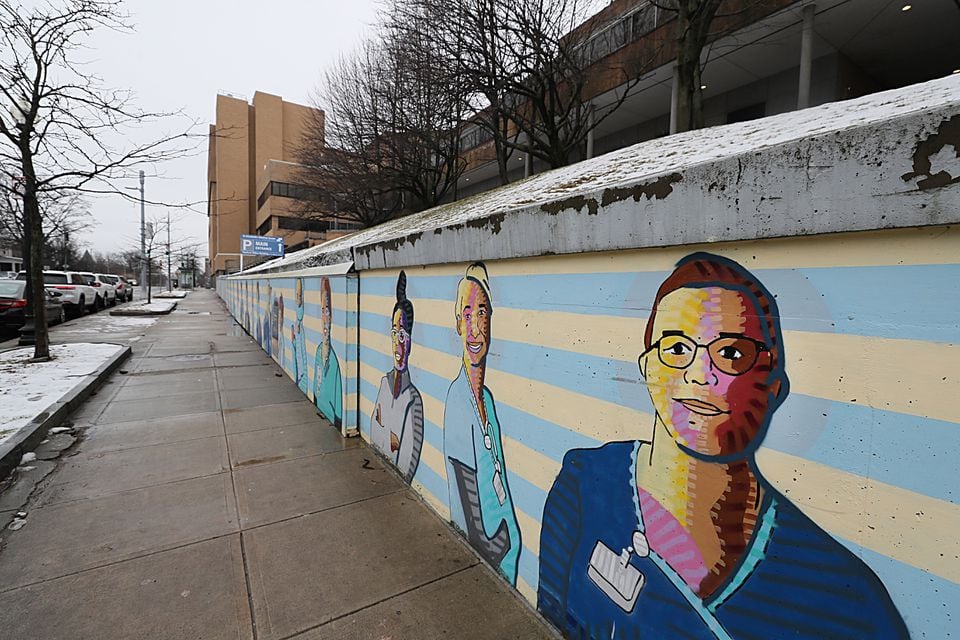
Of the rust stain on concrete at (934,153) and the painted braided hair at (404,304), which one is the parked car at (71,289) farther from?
the rust stain on concrete at (934,153)

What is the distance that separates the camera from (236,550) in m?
2.93

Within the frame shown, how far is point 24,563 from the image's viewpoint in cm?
274

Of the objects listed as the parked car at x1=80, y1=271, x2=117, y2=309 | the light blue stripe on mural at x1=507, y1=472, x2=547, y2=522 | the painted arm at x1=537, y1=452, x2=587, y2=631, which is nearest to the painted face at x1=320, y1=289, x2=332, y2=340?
the light blue stripe on mural at x1=507, y1=472, x2=547, y2=522

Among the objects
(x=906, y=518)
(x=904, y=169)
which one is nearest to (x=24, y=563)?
(x=906, y=518)

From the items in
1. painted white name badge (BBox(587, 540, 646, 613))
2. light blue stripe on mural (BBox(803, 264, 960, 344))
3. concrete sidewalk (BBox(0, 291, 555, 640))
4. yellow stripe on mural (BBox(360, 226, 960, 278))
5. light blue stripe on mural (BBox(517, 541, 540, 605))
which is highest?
yellow stripe on mural (BBox(360, 226, 960, 278))

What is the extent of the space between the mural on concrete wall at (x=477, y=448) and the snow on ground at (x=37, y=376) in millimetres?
4421

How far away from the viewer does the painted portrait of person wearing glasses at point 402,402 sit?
3.71m

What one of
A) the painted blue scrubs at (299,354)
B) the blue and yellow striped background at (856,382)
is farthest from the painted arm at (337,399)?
the blue and yellow striped background at (856,382)

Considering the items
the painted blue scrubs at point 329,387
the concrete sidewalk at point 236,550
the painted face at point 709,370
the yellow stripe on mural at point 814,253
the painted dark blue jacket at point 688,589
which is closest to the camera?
the yellow stripe on mural at point 814,253

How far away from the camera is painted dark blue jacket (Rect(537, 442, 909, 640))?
124 centimetres

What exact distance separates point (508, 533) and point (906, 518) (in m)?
1.87

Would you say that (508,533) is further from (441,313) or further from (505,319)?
(441,313)

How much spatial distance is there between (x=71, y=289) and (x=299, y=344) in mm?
16359

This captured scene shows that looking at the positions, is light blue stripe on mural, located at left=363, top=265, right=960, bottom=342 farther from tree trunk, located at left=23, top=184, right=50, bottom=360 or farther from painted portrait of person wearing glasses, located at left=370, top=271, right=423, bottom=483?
tree trunk, located at left=23, top=184, right=50, bottom=360
